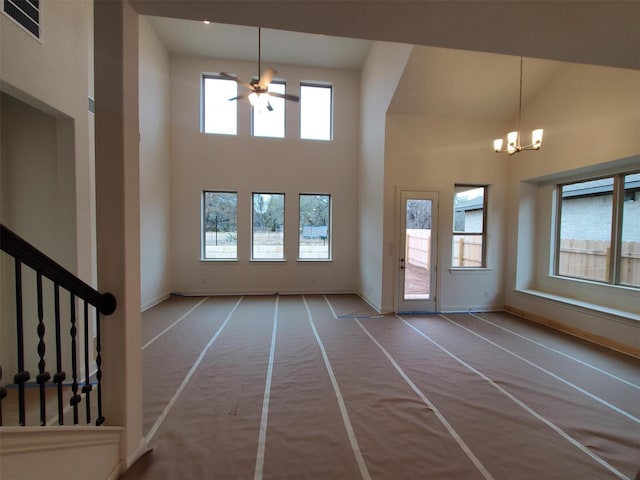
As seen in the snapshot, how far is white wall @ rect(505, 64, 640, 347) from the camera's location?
3.47 m

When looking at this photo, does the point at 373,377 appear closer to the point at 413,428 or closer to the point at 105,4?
the point at 413,428

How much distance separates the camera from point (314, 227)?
6.54 m

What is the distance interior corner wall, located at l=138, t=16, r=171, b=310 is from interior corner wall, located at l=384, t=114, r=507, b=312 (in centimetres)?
445

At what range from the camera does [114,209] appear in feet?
5.09

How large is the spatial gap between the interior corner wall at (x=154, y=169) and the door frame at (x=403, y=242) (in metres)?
4.53

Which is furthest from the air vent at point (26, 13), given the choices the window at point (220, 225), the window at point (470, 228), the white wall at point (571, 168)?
the white wall at point (571, 168)

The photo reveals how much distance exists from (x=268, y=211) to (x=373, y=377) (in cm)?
458

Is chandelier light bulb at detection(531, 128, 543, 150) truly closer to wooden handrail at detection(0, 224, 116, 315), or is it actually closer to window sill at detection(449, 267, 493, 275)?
window sill at detection(449, 267, 493, 275)

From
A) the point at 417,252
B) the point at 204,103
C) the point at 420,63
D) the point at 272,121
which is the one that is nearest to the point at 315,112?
the point at 272,121

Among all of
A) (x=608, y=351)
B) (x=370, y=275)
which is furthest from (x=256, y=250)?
(x=608, y=351)

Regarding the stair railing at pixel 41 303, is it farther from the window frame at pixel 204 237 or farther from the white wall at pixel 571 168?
the white wall at pixel 571 168

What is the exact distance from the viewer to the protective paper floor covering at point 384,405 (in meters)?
1.73

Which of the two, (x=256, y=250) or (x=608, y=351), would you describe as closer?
(x=608, y=351)

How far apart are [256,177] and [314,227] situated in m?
Result: 1.81
